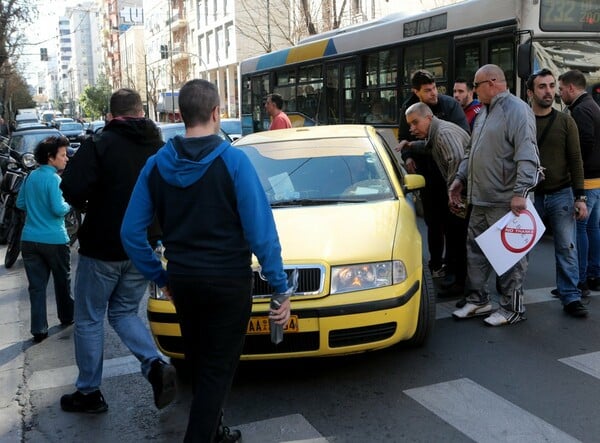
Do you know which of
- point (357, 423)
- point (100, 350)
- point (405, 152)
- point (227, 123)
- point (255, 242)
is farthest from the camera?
point (227, 123)

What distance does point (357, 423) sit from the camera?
149 inches

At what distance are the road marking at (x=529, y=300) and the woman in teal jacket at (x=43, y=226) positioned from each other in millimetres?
3179

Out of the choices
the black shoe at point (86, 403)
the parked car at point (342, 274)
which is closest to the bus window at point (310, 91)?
the parked car at point (342, 274)

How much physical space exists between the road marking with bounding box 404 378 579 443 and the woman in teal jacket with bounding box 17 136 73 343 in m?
3.07

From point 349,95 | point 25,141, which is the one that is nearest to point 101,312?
point 349,95

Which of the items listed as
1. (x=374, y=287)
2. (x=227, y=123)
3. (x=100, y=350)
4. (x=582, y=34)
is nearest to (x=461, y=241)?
(x=374, y=287)

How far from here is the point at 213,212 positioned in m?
2.83

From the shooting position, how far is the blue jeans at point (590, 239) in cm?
602

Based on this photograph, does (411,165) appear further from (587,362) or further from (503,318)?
(587,362)

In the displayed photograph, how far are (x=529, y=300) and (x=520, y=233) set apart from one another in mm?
1118

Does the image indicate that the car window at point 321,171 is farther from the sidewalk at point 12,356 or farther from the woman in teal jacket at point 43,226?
the sidewalk at point 12,356

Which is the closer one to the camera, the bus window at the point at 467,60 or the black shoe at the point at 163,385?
the black shoe at the point at 163,385

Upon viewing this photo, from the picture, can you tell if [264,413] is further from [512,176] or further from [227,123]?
[227,123]

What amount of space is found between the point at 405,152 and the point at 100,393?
399cm
